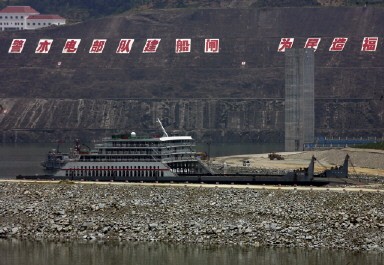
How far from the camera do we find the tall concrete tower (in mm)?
147250

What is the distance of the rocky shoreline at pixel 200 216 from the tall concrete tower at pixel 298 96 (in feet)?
233

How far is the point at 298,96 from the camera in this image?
484 feet

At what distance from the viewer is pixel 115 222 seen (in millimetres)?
72062

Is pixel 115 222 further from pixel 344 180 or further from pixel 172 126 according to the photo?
pixel 172 126

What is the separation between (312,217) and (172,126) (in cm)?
12013

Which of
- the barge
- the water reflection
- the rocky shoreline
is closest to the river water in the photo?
the water reflection

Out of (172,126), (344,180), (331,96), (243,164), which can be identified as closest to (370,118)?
(331,96)

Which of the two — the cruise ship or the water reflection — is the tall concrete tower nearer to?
the cruise ship

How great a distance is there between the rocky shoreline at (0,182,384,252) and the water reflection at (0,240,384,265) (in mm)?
872

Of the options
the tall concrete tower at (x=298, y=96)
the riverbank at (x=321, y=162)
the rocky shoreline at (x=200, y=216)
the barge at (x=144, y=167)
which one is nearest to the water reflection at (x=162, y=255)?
the rocky shoreline at (x=200, y=216)

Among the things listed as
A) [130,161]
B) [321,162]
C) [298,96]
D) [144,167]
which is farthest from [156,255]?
[298,96]

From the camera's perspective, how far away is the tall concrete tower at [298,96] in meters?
147

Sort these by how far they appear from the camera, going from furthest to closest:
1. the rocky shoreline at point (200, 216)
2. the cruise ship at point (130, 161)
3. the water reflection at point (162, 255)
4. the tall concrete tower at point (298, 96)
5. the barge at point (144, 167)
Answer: the tall concrete tower at point (298, 96) → the cruise ship at point (130, 161) → the barge at point (144, 167) → the rocky shoreline at point (200, 216) → the water reflection at point (162, 255)

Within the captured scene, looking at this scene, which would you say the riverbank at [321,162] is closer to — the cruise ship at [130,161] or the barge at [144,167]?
the barge at [144,167]
